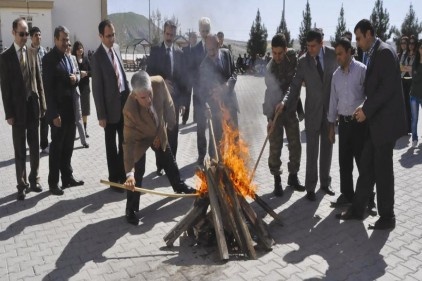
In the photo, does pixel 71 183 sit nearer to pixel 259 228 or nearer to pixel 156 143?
pixel 156 143

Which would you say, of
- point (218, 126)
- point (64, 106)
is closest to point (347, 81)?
point (218, 126)

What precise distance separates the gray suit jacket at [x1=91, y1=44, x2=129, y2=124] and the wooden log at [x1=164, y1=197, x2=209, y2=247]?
80.1 inches

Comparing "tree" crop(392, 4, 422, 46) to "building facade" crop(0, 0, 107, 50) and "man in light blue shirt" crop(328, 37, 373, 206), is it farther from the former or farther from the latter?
"man in light blue shirt" crop(328, 37, 373, 206)

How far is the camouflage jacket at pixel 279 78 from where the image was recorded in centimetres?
548

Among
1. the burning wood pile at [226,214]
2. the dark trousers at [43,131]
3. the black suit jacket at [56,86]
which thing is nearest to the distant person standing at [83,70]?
the dark trousers at [43,131]

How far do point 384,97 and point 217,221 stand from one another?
204 cm

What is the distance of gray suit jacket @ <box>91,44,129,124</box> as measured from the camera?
5586mm

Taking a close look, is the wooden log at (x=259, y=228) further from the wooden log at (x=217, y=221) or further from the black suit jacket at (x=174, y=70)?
the black suit jacket at (x=174, y=70)

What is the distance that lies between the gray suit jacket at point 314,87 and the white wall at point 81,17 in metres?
40.0

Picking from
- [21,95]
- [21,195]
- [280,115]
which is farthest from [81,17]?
[280,115]

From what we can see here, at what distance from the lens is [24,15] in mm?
40188

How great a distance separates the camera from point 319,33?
5.01m

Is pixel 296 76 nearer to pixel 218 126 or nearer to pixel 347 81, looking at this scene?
pixel 347 81

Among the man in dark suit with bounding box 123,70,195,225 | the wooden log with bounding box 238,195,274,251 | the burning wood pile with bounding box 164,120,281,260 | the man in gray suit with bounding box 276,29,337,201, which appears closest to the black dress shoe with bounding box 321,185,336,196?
the man in gray suit with bounding box 276,29,337,201
